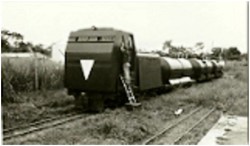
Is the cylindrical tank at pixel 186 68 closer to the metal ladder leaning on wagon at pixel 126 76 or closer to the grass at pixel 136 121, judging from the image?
the grass at pixel 136 121

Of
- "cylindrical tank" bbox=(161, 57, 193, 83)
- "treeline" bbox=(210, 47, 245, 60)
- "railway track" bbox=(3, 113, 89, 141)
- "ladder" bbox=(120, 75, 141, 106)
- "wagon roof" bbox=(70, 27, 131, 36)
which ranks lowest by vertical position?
"railway track" bbox=(3, 113, 89, 141)

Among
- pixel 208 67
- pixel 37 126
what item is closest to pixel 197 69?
pixel 208 67

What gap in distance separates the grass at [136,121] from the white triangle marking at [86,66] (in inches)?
49.7

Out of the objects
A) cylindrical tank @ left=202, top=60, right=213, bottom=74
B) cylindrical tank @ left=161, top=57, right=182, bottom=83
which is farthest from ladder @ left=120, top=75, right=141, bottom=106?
cylindrical tank @ left=202, top=60, right=213, bottom=74

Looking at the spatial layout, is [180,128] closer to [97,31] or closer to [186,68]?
[97,31]

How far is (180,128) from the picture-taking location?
37.1ft

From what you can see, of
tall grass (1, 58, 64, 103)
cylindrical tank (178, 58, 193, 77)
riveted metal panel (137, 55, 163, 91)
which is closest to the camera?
tall grass (1, 58, 64, 103)

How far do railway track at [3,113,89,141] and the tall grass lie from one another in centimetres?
160

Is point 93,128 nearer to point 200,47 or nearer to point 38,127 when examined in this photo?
point 38,127

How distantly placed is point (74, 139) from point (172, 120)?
4.49 meters

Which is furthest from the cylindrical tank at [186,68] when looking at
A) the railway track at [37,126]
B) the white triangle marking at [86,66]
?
the railway track at [37,126]

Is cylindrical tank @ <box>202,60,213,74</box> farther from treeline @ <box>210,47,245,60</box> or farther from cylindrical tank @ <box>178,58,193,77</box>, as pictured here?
treeline @ <box>210,47,245,60</box>

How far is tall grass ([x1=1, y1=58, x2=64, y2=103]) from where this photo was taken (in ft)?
39.6

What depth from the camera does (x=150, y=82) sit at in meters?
16.0
